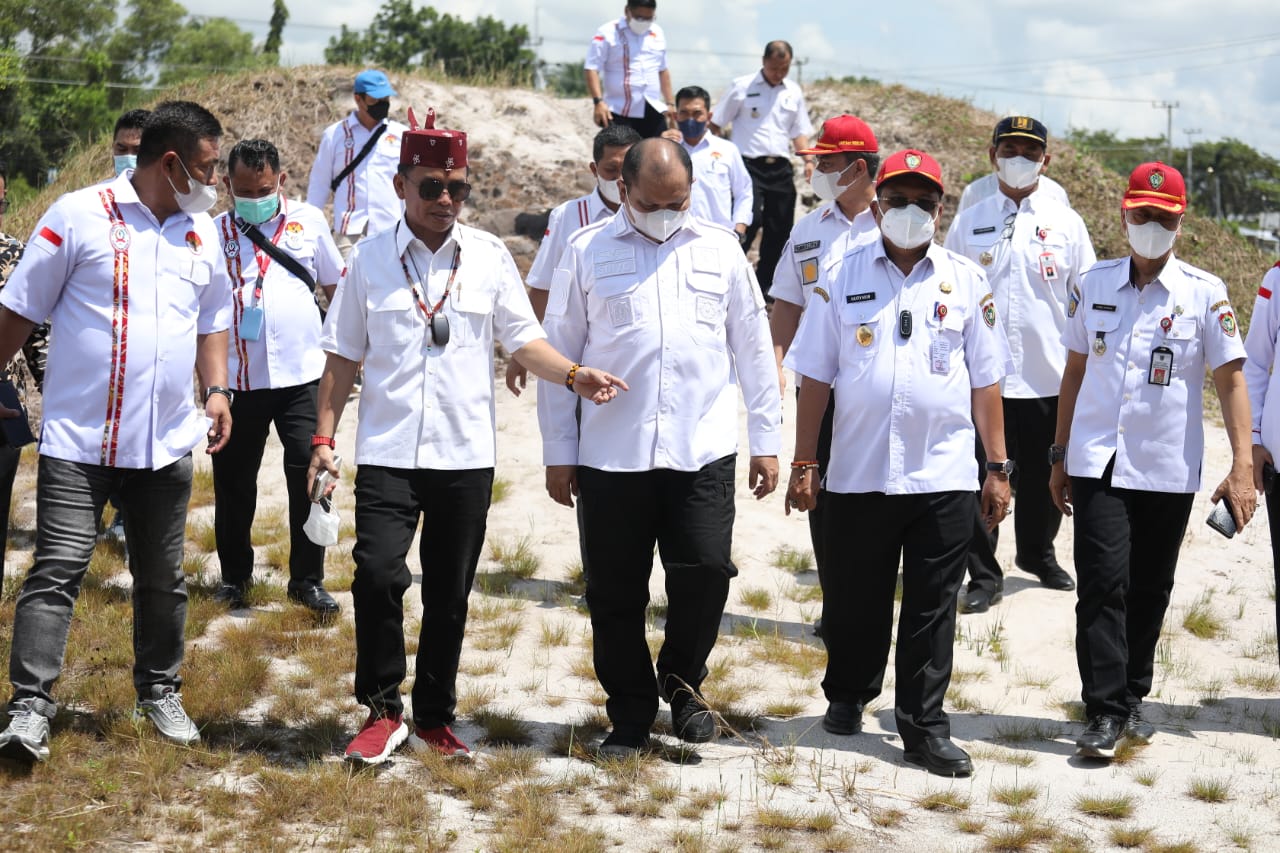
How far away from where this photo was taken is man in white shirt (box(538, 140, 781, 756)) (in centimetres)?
520

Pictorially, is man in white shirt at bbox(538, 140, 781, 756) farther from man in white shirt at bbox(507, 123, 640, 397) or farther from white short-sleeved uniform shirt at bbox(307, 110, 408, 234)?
white short-sleeved uniform shirt at bbox(307, 110, 408, 234)

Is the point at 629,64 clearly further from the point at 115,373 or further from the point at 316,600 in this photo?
the point at 115,373

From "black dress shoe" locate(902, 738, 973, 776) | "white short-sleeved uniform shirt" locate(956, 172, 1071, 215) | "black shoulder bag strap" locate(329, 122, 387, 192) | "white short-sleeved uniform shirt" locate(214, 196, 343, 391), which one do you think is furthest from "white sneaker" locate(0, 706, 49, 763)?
"black shoulder bag strap" locate(329, 122, 387, 192)

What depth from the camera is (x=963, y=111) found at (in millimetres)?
18406

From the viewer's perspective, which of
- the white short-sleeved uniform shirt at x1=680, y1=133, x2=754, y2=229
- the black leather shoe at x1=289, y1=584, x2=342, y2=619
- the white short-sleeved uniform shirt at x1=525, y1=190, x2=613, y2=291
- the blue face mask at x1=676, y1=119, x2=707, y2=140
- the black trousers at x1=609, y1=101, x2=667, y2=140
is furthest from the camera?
the black trousers at x1=609, y1=101, x2=667, y2=140

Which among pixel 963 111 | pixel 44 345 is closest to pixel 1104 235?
pixel 963 111

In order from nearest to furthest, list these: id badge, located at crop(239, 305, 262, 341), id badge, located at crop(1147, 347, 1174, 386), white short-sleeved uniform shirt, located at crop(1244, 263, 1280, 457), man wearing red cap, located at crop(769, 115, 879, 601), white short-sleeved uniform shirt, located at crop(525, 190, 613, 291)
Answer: id badge, located at crop(1147, 347, 1174, 386) → white short-sleeved uniform shirt, located at crop(1244, 263, 1280, 457) → man wearing red cap, located at crop(769, 115, 879, 601) → id badge, located at crop(239, 305, 262, 341) → white short-sleeved uniform shirt, located at crop(525, 190, 613, 291)

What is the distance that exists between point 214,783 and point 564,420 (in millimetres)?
1779

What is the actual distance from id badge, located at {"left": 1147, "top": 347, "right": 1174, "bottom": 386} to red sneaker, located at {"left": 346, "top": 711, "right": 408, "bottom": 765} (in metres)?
3.18

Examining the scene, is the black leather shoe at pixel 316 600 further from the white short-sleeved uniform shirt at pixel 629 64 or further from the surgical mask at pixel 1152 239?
the white short-sleeved uniform shirt at pixel 629 64

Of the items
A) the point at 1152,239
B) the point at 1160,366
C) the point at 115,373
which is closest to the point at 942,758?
the point at 1160,366

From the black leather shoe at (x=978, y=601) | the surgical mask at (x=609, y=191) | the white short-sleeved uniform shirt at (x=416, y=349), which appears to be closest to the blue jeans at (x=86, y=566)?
the white short-sleeved uniform shirt at (x=416, y=349)

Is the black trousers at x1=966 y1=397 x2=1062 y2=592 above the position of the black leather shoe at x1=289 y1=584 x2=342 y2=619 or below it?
above

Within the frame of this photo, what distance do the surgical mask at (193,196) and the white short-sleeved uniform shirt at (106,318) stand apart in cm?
11
